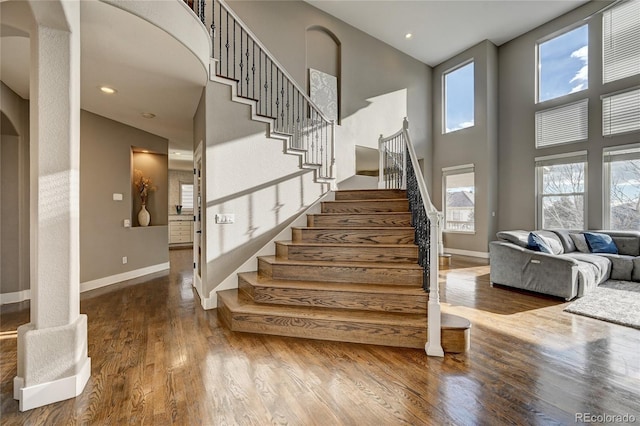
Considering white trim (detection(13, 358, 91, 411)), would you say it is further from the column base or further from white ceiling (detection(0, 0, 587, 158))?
white ceiling (detection(0, 0, 587, 158))

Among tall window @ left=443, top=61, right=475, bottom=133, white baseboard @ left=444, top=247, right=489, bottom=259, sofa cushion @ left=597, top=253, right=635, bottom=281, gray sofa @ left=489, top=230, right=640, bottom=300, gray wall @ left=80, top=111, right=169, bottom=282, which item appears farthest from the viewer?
tall window @ left=443, top=61, right=475, bottom=133

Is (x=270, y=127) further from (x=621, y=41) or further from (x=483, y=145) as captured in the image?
(x=621, y=41)

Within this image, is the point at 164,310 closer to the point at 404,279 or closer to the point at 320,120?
the point at 404,279

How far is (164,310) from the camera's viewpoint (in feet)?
11.1

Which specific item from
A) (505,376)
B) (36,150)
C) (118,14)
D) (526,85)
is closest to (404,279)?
(505,376)

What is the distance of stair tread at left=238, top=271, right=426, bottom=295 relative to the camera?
263cm

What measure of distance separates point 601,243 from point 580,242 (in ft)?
A: 0.90

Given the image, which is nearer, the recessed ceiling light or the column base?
the column base

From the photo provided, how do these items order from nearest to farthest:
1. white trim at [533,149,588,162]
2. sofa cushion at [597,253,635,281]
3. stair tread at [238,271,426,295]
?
stair tread at [238,271,426,295] → sofa cushion at [597,253,635,281] → white trim at [533,149,588,162]

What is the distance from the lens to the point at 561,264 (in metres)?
3.70

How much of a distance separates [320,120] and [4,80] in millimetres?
4076

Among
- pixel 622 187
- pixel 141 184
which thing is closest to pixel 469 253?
pixel 622 187

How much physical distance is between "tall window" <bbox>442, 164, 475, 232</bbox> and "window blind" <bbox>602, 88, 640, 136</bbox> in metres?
2.51

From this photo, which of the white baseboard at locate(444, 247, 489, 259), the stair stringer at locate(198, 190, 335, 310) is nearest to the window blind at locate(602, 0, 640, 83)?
the white baseboard at locate(444, 247, 489, 259)
